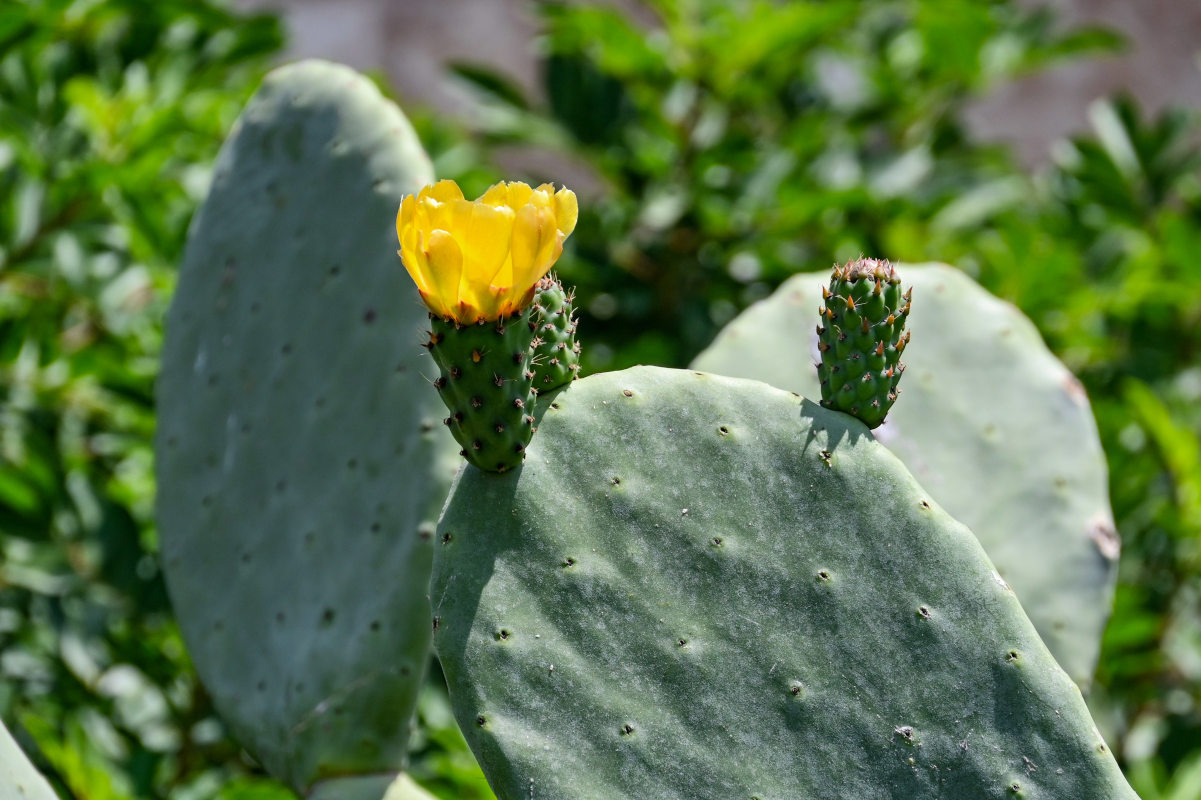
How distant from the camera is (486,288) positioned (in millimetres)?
658

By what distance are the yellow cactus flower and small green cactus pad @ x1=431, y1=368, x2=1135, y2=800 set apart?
0.12 m

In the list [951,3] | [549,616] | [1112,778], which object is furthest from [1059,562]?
[951,3]

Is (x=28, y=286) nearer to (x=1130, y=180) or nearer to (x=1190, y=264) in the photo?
(x=1190, y=264)

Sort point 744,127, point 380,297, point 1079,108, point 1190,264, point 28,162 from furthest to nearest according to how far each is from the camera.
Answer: point 1079,108
point 744,127
point 1190,264
point 28,162
point 380,297

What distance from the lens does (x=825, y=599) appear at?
0.74 m

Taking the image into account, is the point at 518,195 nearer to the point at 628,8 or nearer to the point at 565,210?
the point at 565,210

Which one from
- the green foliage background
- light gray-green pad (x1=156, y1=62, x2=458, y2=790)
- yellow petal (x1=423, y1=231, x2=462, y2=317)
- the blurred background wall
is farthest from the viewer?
the blurred background wall

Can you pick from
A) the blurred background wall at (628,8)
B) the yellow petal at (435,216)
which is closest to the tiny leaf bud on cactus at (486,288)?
the yellow petal at (435,216)

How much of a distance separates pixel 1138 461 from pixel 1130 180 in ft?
2.28

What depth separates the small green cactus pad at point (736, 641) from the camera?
2.34 feet

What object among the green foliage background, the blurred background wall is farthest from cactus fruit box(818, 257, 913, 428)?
the blurred background wall

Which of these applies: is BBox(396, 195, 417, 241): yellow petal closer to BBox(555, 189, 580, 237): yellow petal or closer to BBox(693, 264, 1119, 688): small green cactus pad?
BBox(555, 189, 580, 237): yellow petal

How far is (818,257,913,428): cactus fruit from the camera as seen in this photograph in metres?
0.76

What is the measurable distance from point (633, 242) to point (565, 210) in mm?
1729
